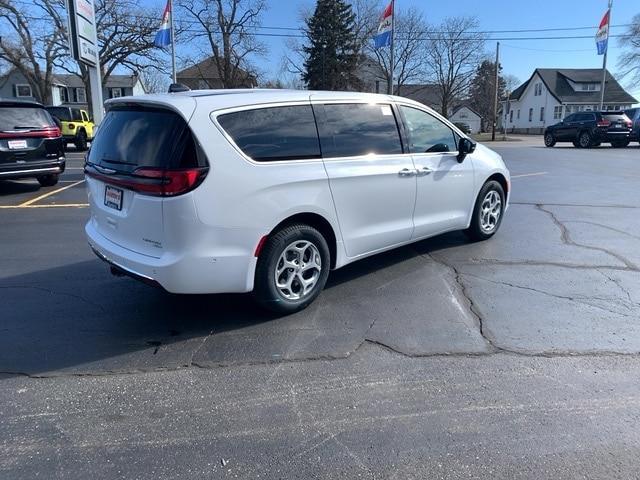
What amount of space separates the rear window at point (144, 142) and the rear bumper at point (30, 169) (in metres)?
Result: 6.84

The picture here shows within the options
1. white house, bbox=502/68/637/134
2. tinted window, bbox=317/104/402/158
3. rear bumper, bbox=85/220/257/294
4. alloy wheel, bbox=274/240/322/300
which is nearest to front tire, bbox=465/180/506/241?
tinted window, bbox=317/104/402/158

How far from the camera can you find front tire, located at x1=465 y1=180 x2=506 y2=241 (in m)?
6.16

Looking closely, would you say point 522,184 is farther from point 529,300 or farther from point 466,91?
point 466,91


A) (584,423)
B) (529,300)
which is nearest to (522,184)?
(529,300)

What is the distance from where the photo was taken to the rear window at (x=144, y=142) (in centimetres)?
346

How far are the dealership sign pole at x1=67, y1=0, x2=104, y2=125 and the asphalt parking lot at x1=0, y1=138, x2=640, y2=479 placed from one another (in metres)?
8.40

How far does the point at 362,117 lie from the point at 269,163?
4.21 feet

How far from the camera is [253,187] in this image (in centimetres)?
366

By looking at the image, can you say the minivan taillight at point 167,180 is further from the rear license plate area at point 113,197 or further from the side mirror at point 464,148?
the side mirror at point 464,148

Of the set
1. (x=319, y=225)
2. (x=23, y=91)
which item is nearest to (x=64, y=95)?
(x=23, y=91)

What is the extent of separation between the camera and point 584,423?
2764 millimetres

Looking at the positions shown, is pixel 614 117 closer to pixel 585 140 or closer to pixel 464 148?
pixel 585 140

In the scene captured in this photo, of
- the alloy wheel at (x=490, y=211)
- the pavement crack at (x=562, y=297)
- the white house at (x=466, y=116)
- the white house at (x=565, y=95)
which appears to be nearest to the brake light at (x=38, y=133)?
the alloy wheel at (x=490, y=211)

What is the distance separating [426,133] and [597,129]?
23.4 meters
